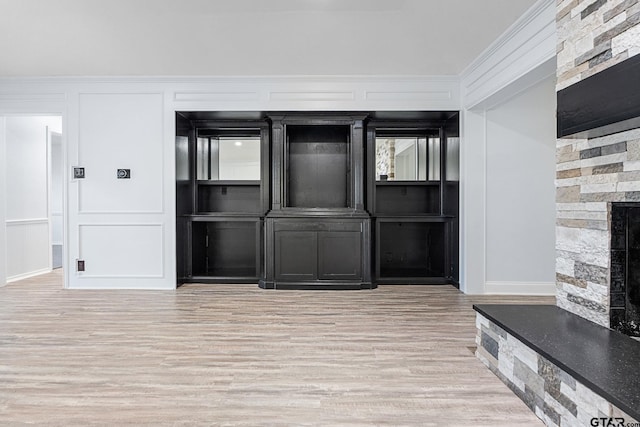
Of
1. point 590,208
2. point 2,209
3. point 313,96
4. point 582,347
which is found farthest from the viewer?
point 2,209

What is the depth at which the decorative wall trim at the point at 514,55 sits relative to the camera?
2.84 meters

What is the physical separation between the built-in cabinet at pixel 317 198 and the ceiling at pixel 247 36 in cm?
69

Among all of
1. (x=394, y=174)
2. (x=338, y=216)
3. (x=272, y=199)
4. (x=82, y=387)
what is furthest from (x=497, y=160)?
(x=82, y=387)

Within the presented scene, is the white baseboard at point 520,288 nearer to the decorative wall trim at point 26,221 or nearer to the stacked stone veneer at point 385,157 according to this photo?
the stacked stone veneer at point 385,157

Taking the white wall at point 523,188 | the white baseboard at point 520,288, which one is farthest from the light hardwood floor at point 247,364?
the white wall at point 523,188

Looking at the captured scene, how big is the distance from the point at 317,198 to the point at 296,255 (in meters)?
0.90

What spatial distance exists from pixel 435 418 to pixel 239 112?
388cm

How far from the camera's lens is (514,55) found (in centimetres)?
332

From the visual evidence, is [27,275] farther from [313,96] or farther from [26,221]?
[313,96]

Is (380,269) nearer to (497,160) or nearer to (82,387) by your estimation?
(497,160)

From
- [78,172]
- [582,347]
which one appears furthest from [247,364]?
[78,172]

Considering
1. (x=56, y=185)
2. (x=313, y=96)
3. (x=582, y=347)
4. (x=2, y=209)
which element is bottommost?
(x=582, y=347)

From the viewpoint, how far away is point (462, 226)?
4520mm

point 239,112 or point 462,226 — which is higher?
point 239,112
